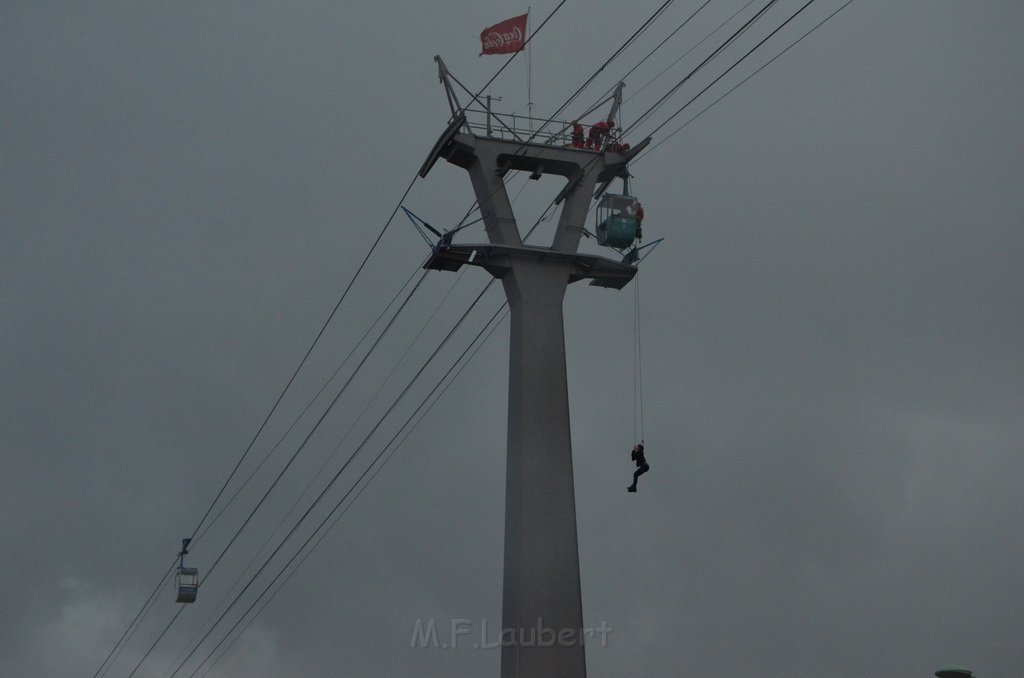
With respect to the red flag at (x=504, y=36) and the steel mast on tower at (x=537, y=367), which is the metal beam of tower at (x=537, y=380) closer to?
the steel mast on tower at (x=537, y=367)

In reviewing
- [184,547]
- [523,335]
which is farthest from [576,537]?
[184,547]

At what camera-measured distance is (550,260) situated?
38875 mm

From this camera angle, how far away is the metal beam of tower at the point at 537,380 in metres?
35.0

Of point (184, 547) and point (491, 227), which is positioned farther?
point (184, 547)

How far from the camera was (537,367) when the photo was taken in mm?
37594

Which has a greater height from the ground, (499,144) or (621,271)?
(499,144)

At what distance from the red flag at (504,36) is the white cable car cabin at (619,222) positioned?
4619 millimetres

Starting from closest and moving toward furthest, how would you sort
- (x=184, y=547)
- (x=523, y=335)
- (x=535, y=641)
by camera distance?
(x=535, y=641), (x=523, y=335), (x=184, y=547)

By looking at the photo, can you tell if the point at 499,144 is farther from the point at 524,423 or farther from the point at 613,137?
the point at 524,423

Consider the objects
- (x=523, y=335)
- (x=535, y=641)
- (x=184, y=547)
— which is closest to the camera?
(x=535, y=641)

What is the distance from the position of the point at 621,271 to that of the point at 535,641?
1034 cm

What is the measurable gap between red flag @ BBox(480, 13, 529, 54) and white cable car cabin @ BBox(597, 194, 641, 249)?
462 centimetres

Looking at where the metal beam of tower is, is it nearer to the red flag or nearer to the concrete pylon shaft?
the concrete pylon shaft

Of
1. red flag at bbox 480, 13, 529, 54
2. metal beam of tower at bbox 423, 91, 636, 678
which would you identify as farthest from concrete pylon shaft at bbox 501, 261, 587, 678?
red flag at bbox 480, 13, 529, 54
